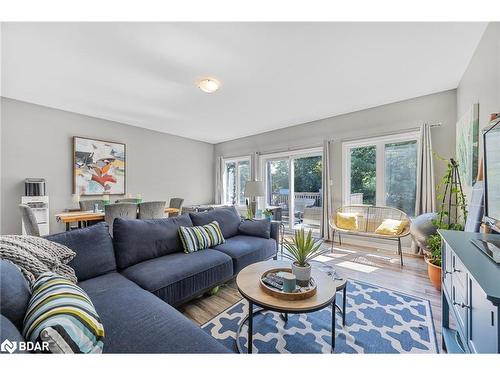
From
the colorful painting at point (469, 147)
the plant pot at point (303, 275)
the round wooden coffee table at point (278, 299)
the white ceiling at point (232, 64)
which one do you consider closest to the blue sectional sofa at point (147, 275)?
the round wooden coffee table at point (278, 299)

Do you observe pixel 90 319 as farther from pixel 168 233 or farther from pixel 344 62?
pixel 344 62

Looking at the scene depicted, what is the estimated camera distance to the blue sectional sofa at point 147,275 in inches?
37.5

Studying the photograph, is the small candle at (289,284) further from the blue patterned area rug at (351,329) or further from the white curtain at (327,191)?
the white curtain at (327,191)

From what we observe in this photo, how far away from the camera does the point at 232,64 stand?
236 cm

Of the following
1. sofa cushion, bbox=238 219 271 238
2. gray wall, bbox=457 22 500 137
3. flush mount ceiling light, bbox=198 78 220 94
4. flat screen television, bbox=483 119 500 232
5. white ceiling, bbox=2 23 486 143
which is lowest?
sofa cushion, bbox=238 219 271 238

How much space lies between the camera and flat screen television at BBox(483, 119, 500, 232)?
1288 millimetres

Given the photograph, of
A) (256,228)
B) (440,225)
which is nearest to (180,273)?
→ (256,228)

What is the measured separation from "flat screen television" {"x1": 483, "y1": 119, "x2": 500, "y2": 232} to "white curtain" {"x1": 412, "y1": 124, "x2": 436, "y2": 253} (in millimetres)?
1860

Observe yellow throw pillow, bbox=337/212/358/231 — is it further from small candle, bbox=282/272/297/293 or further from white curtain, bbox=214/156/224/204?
white curtain, bbox=214/156/224/204

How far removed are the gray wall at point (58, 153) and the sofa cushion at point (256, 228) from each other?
9.46 feet

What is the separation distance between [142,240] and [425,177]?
379cm
